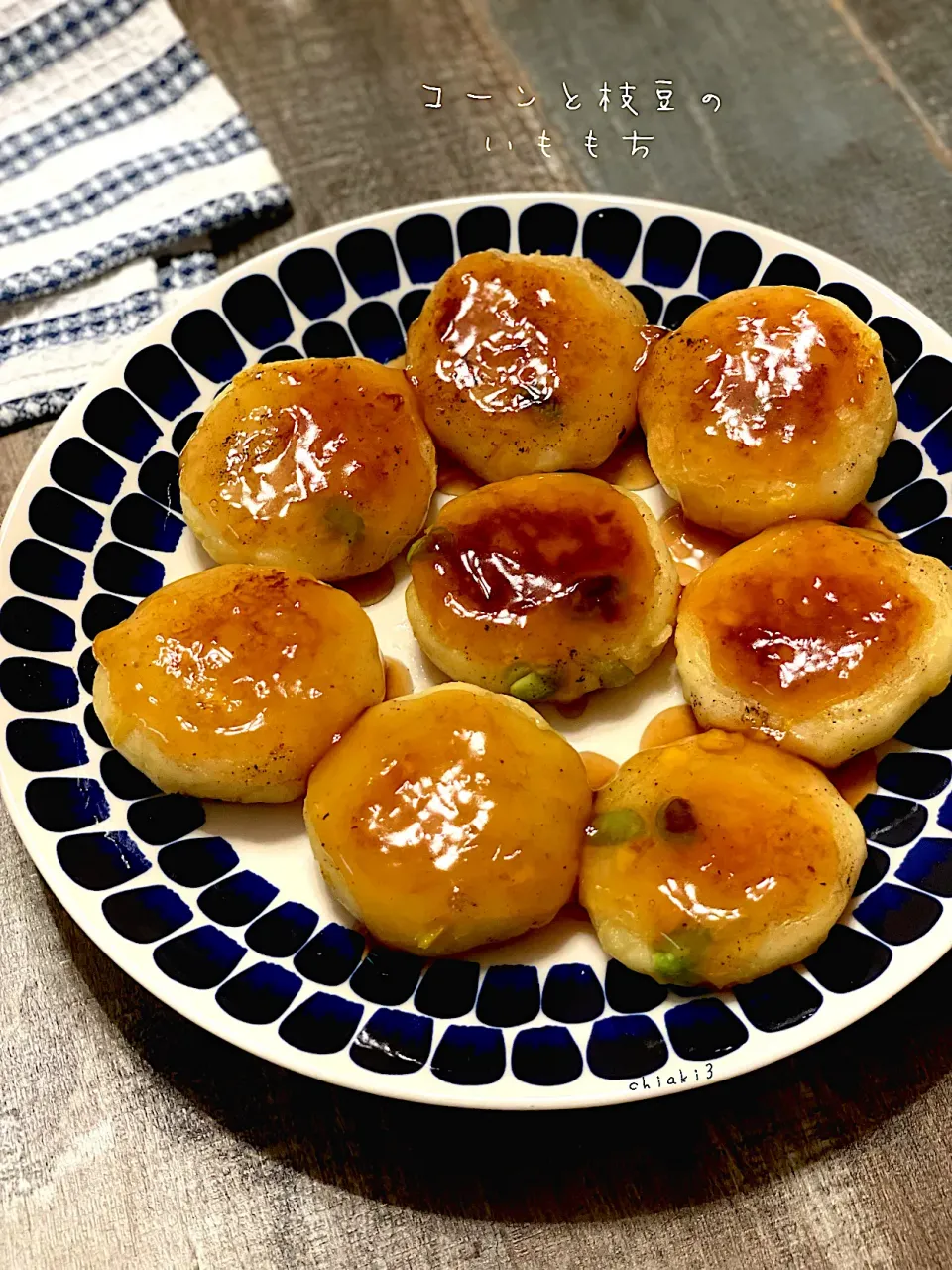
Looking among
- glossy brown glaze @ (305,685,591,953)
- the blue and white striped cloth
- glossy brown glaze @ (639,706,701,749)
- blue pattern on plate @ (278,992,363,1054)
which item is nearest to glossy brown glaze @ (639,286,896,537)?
glossy brown glaze @ (639,706,701,749)

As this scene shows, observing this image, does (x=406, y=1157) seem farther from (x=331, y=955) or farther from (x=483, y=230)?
(x=483, y=230)

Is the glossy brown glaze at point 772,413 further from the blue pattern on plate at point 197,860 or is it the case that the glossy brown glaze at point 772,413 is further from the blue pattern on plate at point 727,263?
the blue pattern on plate at point 197,860

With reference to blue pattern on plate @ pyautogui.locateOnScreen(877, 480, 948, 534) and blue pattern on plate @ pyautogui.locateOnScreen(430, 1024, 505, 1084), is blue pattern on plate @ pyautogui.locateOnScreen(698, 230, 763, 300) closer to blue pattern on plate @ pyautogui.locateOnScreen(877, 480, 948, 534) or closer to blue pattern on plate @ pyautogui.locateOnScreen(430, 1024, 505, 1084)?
blue pattern on plate @ pyautogui.locateOnScreen(877, 480, 948, 534)

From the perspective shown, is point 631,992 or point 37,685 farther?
point 37,685

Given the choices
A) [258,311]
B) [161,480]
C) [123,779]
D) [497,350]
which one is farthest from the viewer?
[258,311]

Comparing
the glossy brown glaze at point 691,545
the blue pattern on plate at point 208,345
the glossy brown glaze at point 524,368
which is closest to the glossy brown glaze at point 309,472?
the glossy brown glaze at point 524,368

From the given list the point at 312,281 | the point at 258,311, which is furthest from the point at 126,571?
the point at 312,281

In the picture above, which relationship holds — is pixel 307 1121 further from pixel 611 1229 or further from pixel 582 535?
pixel 582 535
